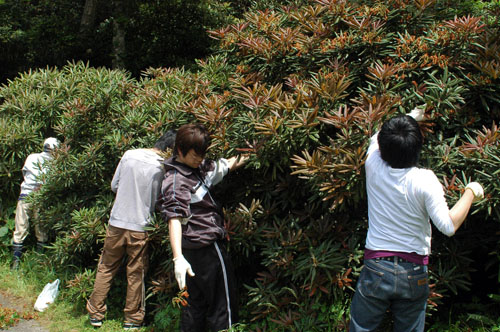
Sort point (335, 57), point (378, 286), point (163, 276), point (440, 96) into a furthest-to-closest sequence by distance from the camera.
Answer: point (163, 276) < point (335, 57) < point (440, 96) < point (378, 286)

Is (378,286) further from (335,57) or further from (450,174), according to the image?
(335,57)

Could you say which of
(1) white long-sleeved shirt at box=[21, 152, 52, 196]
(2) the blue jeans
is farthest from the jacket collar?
(1) white long-sleeved shirt at box=[21, 152, 52, 196]

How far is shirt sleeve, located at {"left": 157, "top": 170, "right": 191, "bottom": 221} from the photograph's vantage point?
4.01m

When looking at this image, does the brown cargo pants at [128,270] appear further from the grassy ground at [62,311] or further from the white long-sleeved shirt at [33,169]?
the white long-sleeved shirt at [33,169]

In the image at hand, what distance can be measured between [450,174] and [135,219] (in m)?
3.05

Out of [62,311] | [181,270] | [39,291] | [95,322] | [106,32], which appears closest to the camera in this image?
[181,270]

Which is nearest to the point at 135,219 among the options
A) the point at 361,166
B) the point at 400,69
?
the point at 361,166

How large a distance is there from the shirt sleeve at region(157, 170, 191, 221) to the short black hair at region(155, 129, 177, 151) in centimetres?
72

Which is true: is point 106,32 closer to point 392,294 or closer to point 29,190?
point 29,190

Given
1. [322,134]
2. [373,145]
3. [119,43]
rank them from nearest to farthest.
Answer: [373,145], [322,134], [119,43]

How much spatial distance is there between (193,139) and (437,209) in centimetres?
200

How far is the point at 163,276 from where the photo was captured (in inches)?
198

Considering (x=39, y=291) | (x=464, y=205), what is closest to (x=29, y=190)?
(x=39, y=291)

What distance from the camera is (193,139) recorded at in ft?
13.3
